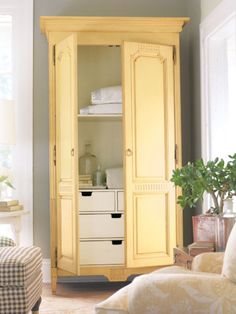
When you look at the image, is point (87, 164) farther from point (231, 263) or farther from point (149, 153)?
point (231, 263)

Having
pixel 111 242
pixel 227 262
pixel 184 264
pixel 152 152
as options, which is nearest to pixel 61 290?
pixel 111 242

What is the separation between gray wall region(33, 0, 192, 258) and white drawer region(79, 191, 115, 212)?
0.55 m

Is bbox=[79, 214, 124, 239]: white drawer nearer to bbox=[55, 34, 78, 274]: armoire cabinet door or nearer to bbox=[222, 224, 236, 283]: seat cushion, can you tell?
bbox=[55, 34, 78, 274]: armoire cabinet door

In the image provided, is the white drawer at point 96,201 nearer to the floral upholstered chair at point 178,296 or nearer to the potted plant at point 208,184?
the potted plant at point 208,184

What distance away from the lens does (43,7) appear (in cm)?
482

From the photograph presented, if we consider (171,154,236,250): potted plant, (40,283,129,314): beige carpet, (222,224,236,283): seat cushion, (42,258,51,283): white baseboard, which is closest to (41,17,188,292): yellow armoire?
(40,283,129,314): beige carpet

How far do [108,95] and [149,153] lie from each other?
2.00ft

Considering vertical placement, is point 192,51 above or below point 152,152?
above

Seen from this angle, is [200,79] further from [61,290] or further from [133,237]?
[61,290]

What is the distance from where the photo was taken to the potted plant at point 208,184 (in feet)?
9.23

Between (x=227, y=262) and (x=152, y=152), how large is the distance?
2248mm

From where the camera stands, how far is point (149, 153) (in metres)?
4.24

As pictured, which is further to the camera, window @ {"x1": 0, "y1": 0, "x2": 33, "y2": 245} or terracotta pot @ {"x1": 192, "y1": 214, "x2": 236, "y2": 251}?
window @ {"x1": 0, "y1": 0, "x2": 33, "y2": 245}

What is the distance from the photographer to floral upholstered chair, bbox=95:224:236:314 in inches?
72.9
